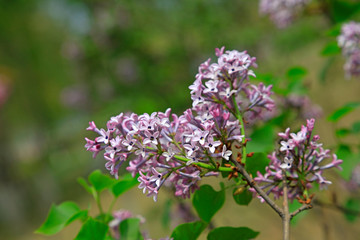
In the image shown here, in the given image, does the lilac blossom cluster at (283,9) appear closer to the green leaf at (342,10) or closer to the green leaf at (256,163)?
the green leaf at (342,10)

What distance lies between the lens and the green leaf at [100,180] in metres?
0.60

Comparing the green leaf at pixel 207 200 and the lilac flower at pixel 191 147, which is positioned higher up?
the lilac flower at pixel 191 147

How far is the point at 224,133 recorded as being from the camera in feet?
1.51

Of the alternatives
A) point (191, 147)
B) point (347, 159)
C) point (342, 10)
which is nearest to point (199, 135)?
point (191, 147)

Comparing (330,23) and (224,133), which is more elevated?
(330,23)

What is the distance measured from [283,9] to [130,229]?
3.32 ft

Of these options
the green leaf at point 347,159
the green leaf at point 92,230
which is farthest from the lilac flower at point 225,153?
the green leaf at point 347,159

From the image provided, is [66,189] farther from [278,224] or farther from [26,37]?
[278,224]

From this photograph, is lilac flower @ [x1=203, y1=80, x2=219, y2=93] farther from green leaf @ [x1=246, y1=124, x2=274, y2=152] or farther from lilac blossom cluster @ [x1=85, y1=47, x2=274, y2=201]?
green leaf @ [x1=246, y1=124, x2=274, y2=152]

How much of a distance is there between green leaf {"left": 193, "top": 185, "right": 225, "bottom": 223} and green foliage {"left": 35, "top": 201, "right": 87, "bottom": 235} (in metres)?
0.19

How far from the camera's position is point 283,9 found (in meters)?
1.28

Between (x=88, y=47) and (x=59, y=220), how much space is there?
7.53 feet

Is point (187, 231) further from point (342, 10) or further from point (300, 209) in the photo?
point (342, 10)

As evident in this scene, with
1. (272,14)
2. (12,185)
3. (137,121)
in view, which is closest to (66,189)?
(12,185)
